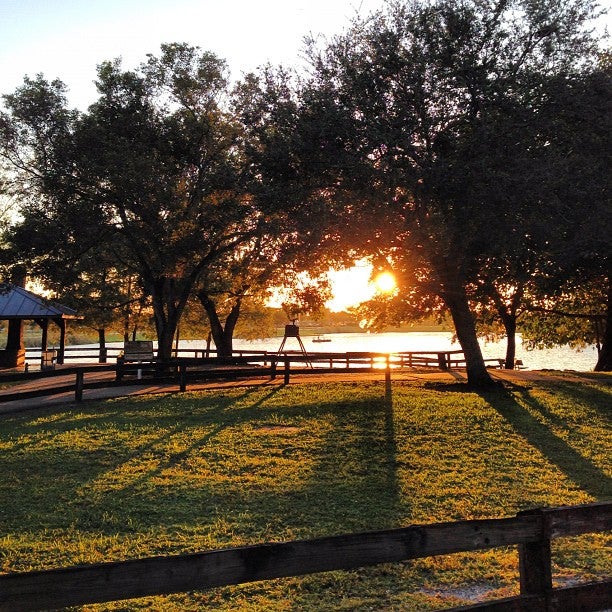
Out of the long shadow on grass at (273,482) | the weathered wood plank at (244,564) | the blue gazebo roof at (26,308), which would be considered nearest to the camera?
the weathered wood plank at (244,564)

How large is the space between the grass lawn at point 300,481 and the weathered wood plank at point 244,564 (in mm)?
1658

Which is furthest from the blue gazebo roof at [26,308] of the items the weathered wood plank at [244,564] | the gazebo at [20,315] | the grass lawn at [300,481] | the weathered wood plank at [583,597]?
the weathered wood plank at [583,597]

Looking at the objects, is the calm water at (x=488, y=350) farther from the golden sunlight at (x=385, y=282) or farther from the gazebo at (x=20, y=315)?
the golden sunlight at (x=385, y=282)

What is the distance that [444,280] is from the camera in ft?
61.3

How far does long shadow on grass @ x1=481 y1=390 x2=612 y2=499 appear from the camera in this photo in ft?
29.7

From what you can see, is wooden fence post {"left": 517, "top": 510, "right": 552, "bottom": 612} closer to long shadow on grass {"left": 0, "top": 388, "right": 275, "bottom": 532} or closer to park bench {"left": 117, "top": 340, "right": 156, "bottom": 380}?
long shadow on grass {"left": 0, "top": 388, "right": 275, "bottom": 532}

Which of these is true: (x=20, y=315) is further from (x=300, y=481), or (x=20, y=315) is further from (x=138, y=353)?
(x=300, y=481)

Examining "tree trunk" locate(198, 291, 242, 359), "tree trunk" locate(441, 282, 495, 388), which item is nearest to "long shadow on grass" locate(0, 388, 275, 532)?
"tree trunk" locate(441, 282, 495, 388)

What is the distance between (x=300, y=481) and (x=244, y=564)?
5.94 metres

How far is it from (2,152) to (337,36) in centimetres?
1639

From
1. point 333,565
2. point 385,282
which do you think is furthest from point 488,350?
point 333,565

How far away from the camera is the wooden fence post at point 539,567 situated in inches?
156

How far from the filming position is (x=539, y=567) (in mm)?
3973

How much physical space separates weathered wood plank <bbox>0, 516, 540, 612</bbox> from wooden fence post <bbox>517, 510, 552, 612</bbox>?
0.20 ft
